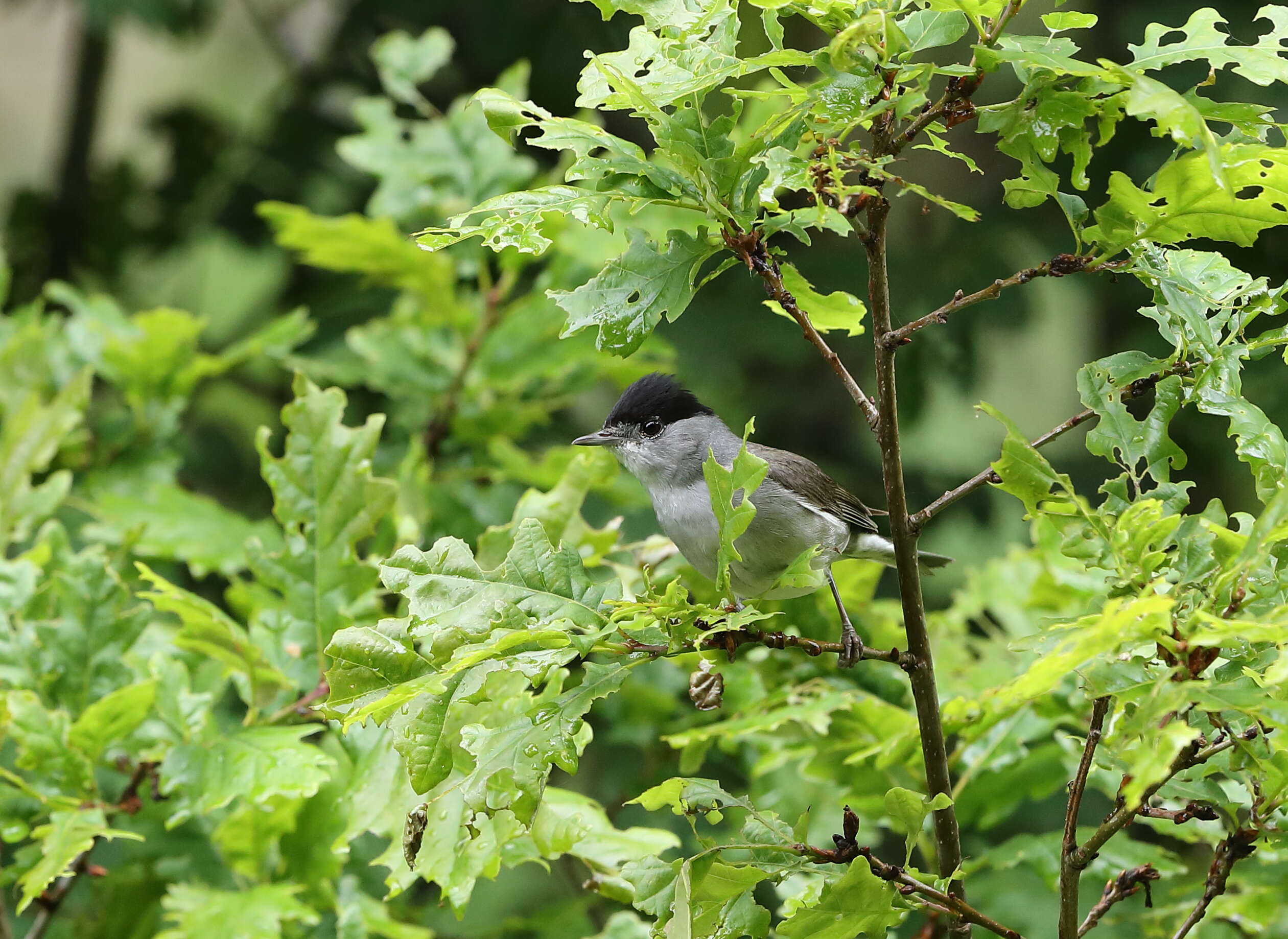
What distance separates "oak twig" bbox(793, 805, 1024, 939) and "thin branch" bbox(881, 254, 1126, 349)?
458mm

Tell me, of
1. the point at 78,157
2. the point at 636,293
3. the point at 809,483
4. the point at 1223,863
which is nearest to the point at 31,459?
the point at 809,483

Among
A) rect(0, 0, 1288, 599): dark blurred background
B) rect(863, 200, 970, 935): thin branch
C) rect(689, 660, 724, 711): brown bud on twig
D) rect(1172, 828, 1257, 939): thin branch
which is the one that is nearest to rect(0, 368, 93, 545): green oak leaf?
rect(0, 0, 1288, 599): dark blurred background

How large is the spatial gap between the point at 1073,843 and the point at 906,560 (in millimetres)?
316

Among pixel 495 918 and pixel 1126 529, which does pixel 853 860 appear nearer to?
pixel 1126 529

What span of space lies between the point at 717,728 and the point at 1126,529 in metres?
0.78

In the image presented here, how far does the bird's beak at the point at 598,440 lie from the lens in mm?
1893

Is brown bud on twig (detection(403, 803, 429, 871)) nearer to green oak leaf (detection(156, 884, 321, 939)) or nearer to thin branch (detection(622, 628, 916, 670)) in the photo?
thin branch (detection(622, 628, 916, 670))

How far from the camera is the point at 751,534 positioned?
163cm

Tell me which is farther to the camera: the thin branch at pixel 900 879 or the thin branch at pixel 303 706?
the thin branch at pixel 303 706

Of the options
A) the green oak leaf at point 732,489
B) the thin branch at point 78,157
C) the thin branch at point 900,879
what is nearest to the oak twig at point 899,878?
the thin branch at point 900,879

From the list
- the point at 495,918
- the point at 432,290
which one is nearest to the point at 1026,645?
the point at 432,290

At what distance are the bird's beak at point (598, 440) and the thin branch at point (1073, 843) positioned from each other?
37.2 inches

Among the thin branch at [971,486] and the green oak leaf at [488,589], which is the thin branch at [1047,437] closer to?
the thin branch at [971,486]

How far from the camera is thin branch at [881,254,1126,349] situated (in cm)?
109
